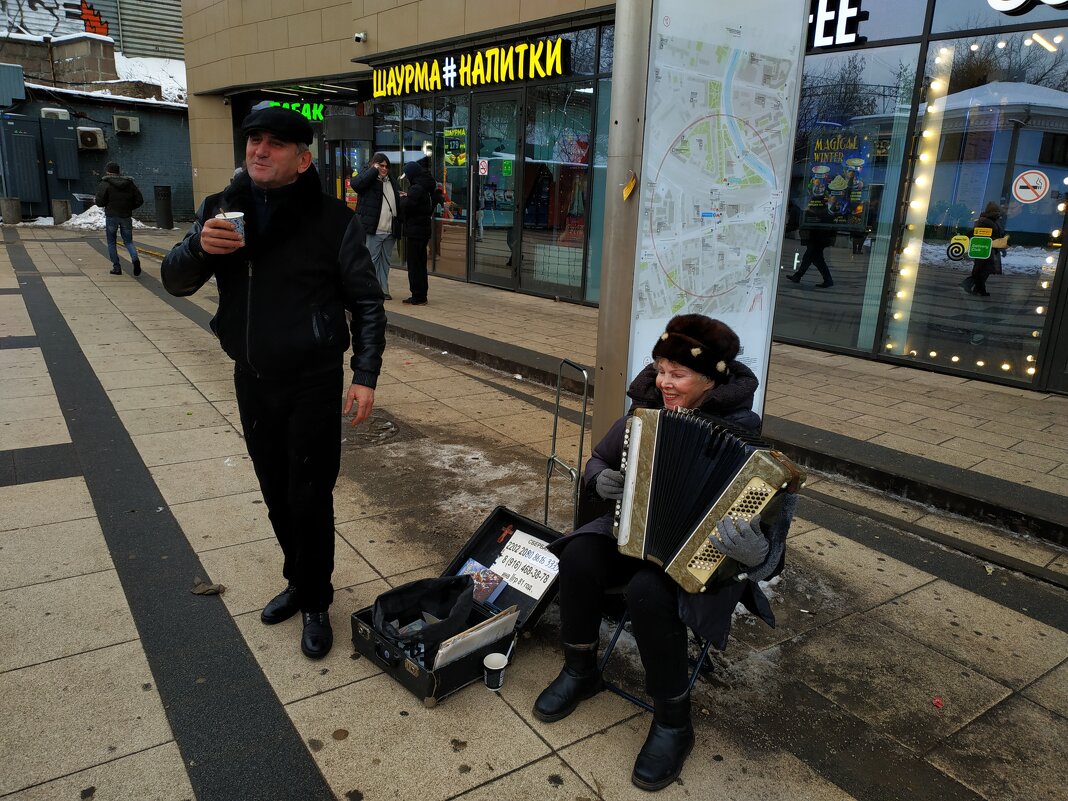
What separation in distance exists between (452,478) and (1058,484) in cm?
375

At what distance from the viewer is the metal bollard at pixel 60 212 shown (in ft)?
68.2

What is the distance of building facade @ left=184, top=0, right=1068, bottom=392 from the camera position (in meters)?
6.98

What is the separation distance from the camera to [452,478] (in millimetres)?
4758

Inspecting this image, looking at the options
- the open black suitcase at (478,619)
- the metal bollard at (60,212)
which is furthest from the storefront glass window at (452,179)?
the metal bollard at (60,212)

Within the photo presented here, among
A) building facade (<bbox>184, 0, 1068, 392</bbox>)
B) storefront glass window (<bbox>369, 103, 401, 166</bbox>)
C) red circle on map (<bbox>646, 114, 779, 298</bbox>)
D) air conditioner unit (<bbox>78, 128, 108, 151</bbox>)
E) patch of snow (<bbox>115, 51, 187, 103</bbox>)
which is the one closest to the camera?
red circle on map (<bbox>646, 114, 779, 298</bbox>)

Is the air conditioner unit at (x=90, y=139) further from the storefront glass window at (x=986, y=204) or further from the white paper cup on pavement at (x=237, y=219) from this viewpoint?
the white paper cup on pavement at (x=237, y=219)

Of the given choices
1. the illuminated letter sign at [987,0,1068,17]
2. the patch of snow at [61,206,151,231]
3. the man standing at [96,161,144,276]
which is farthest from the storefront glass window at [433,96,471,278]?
the patch of snow at [61,206,151,231]

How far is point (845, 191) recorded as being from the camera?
8273 millimetres

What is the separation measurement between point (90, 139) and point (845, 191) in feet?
69.3

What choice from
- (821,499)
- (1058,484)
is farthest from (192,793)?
(1058,484)

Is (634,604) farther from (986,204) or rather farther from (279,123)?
(986,204)

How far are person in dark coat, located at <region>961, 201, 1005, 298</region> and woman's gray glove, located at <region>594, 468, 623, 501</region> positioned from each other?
6.37 m

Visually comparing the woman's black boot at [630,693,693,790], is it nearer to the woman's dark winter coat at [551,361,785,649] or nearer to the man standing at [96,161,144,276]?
the woman's dark winter coat at [551,361,785,649]

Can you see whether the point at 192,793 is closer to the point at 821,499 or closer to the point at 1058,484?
the point at 821,499
